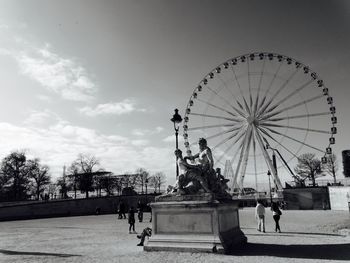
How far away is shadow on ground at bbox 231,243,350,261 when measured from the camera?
9406 millimetres

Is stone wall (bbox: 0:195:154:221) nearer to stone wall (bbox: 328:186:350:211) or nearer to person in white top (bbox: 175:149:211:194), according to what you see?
stone wall (bbox: 328:186:350:211)

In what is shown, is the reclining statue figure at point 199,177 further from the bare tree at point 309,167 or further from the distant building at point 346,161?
the bare tree at point 309,167

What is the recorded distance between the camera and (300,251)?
10250mm

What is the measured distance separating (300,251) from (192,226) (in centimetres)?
335

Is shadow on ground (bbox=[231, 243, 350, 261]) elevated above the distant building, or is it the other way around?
the distant building

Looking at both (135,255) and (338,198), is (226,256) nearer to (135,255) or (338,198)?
(135,255)

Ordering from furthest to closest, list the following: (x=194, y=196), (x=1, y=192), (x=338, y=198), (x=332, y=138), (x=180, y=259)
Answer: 1. (x=1, y=192)
2. (x=338, y=198)
3. (x=332, y=138)
4. (x=194, y=196)
5. (x=180, y=259)

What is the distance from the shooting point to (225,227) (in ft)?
37.0

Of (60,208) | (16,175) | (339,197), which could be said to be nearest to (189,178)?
(339,197)

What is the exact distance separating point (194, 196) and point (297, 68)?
28.2m

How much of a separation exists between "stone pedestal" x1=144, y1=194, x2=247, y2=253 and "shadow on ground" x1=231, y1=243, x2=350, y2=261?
61cm

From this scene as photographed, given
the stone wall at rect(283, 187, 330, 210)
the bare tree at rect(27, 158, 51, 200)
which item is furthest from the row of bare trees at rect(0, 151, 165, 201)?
the stone wall at rect(283, 187, 330, 210)

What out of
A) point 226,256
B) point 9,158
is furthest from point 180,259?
point 9,158

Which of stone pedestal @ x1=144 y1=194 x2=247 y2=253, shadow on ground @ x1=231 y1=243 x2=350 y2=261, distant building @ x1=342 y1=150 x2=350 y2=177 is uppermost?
distant building @ x1=342 y1=150 x2=350 y2=177
